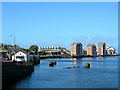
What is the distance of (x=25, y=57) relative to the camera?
273ft

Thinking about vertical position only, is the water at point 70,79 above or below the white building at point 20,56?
below

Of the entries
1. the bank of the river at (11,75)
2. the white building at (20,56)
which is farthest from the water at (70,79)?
the white building at (20,56)

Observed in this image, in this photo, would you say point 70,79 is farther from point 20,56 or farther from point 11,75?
point 20,56

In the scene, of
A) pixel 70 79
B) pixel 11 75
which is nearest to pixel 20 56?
pixel 70 79

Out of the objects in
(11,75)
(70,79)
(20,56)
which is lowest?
(70,79)

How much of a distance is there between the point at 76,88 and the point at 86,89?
6.47 ft

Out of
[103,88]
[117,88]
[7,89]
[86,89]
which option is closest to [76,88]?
[86,89]

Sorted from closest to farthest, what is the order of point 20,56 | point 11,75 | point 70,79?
1. point 11,75
2. point 70,79
3. point 20,56

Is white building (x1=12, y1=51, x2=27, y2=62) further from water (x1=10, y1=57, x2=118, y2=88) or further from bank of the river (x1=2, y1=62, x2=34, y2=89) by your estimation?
bank of the river (x1=2, y1=62, x2=34, y2=89)

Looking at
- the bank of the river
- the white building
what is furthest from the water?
the white building

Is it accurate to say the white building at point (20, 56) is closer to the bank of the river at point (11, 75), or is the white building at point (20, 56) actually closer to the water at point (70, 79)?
the water at point (70, 79)

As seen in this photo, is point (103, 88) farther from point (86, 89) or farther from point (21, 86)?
point (21, 86)

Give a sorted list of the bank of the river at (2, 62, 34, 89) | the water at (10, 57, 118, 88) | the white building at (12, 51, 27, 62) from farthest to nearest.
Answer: the white building at (12, 51, 27, 62) < the water at (10, 57, 118, 88) < the bank of the river at (2, 62, 34, 89)

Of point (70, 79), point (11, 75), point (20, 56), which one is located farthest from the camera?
point (20, 56)
